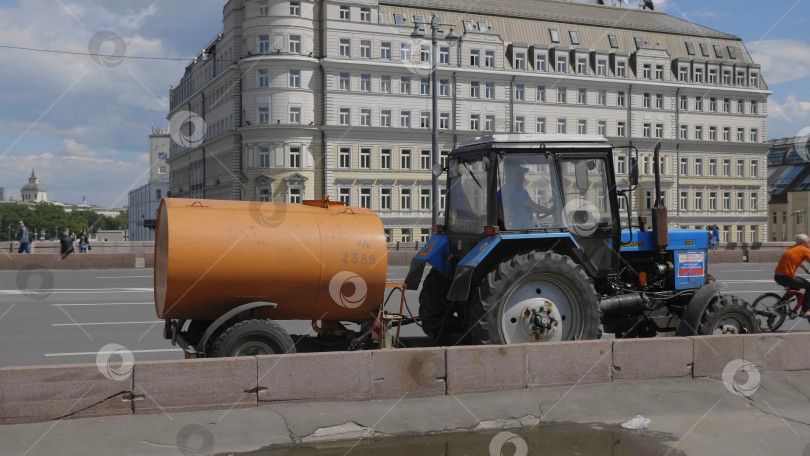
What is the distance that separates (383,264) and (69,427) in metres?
3.14

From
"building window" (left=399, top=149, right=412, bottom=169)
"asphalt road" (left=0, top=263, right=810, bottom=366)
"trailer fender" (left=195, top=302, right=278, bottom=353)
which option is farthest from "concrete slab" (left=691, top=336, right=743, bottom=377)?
"building window" (left=399, top=149, right=412, bottom=169)

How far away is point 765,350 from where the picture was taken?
8.45 m

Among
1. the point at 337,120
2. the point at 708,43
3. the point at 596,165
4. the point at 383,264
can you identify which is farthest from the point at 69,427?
the point at 708,43

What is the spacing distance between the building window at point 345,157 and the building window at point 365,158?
0.93 m

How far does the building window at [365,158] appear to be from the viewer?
201 feet

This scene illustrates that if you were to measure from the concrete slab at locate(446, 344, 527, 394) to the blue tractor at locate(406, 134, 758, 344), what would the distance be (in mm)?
571

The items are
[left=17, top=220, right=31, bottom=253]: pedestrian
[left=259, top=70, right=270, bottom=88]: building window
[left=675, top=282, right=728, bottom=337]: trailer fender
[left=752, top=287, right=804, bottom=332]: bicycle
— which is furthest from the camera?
[left=259, top=70, right=270, bottom=88]: building window

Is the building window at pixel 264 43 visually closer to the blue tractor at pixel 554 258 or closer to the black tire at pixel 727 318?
the blue tractor at pixel 554 258

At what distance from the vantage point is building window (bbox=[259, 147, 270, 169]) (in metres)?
59.7

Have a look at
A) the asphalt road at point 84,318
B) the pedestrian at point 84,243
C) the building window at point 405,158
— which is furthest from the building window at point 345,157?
the asphalt road at point 84,318

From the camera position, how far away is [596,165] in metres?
8.94

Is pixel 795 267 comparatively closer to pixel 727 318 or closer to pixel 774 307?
pixel 774 307

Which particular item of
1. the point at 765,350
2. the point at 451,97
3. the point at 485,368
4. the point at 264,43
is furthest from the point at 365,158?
the point at 485,368

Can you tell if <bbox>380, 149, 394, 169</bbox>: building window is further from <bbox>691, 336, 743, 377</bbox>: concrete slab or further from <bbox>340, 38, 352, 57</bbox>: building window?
<bbox>691, 336, 743, 377</bbox>: concrete slab
